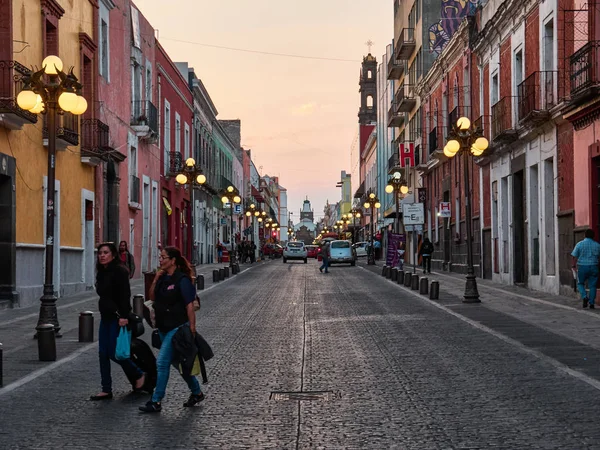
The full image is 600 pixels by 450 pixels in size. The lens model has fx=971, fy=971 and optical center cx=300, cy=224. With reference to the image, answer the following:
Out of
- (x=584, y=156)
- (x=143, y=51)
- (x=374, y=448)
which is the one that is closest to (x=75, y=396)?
(x=374, y=448)

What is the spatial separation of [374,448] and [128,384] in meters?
4.13

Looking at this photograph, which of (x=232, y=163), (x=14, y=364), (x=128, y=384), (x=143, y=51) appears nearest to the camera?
(x=128, y=384)

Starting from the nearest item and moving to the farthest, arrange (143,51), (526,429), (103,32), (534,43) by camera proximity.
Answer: (526,429)
(534,43)
(103,32)
(143,51)

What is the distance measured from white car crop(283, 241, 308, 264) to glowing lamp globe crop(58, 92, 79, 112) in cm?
4925

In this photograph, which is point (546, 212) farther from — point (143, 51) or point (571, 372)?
point (143, 51)

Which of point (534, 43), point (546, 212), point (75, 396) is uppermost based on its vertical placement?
point (534, 43)

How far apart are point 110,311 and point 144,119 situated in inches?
1095

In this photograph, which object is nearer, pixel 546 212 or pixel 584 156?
pixel 584 156

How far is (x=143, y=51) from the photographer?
125 ft

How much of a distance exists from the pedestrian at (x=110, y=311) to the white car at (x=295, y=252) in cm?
5472

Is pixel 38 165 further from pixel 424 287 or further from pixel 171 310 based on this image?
pixel 171 310

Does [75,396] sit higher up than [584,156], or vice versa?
[584,156]

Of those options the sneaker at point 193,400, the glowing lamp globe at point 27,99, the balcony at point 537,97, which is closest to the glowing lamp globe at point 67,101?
the glowing lamp globe at point 27,99

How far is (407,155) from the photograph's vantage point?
54.3 m
